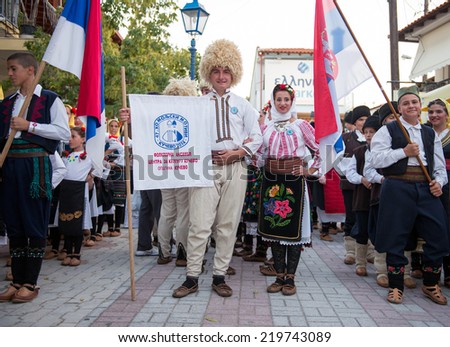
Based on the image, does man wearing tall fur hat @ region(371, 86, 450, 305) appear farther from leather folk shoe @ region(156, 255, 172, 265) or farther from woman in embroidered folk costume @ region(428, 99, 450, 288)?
leather folk shoe @ region(156, 255, 172, 265)

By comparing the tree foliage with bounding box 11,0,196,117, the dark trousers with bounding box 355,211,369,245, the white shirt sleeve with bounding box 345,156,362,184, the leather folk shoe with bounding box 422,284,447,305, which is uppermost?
the tree foliage with bounding box 11,0,196,117

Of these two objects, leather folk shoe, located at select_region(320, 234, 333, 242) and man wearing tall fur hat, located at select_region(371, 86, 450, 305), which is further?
leather folk shoe, located at select_region(320, 234, 333, 242)

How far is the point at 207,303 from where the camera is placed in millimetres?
3975

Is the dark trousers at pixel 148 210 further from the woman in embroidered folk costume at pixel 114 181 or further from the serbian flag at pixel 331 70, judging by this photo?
the serbian flag at pixel 331 70

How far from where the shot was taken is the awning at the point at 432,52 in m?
12.7

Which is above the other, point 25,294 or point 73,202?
point 73,202

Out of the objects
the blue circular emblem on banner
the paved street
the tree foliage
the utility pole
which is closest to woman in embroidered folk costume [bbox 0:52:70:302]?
the paved street

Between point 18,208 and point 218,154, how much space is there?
194 centimetres

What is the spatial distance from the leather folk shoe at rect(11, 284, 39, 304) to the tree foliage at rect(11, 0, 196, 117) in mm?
7904

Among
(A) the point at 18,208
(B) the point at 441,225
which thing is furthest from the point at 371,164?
(A) the point at 18,208

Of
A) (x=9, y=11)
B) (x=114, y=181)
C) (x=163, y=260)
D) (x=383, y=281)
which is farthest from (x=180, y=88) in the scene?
(x=9, y=11)

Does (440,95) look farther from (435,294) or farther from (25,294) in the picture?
(25,294)

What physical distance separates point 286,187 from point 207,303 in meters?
1.43

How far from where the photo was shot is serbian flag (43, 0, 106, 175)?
413 centimetres
